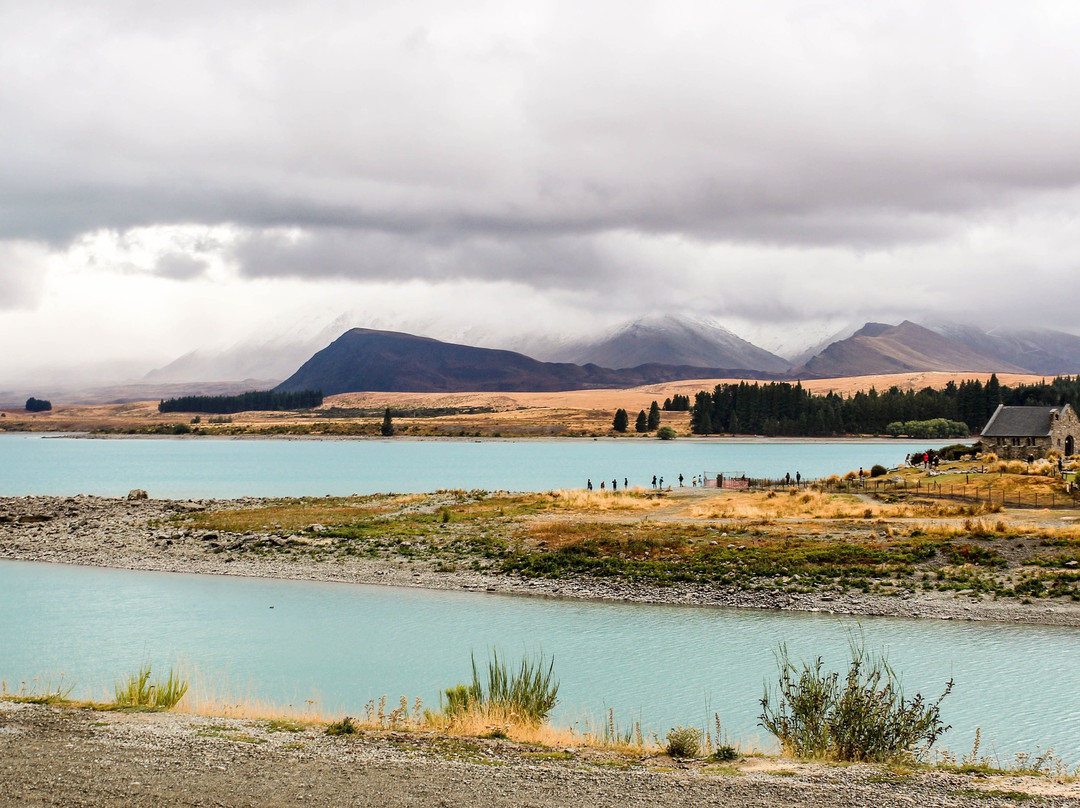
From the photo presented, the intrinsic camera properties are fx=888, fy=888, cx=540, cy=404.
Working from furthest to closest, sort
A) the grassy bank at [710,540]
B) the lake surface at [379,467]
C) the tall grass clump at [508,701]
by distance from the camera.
→ the lake surface at [379,467]
the grassy bank at [710,540]
the tall grass clump at [508,701]

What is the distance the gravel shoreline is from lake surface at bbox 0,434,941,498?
24.6m

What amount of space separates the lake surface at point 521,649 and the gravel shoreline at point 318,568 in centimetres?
86

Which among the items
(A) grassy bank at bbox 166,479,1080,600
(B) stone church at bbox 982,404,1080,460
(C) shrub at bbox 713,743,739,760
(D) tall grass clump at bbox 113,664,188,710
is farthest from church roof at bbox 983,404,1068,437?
(D) tall grass clump at bbox 113,664,188,710

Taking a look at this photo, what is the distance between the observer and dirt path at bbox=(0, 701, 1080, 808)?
10.6 m

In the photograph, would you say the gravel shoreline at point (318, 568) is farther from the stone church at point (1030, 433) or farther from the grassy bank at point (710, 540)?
the stone church at point (1030, 433)

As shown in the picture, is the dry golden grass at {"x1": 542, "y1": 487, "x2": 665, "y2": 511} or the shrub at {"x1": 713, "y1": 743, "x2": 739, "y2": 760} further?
the dry golden grass at {"x1": 542, "y1": 487, "x2": 665, "y2": 511}

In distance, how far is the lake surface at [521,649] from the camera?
20500 millimetres

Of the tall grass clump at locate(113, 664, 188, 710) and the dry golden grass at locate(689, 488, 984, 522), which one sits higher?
the dry golden grass at locate(689, 488, 984, 522)

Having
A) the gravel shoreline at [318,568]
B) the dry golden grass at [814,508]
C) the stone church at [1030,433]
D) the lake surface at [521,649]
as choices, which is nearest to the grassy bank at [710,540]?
the dry golden grass at [814,508]

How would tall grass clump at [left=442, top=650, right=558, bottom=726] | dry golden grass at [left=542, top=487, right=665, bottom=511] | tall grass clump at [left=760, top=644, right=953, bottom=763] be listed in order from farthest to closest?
dry golden grass at [left=542, top=487, right=665, bottom=511], tall grass clump at [left=442, top=650, right=558, bottom=726], tall grass clump at [left=760, top=644, right=953, bottom=763]

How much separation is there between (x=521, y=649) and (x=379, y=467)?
313 feet

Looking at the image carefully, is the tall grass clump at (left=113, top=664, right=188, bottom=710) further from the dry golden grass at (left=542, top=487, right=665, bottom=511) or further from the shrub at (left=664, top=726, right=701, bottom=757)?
the dry golden grass at (left=542, top=487, right=665, bottom=511)

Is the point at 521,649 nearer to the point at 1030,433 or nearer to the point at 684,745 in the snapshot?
the point at 684,745

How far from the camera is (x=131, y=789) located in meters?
10.7
